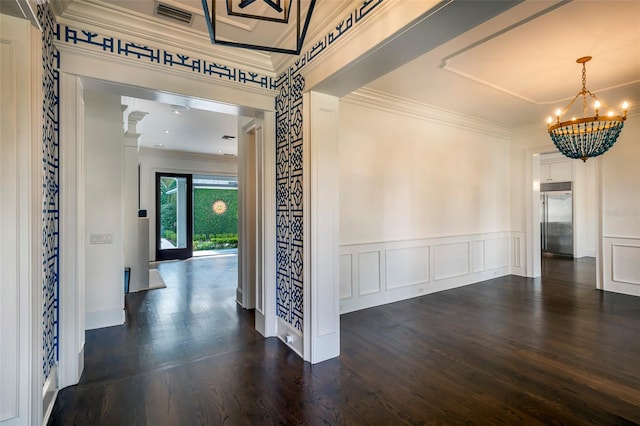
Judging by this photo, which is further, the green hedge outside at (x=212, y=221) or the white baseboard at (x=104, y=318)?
the green hedge outside at (x=212, y=221)

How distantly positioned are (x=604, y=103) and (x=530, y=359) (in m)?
4.25

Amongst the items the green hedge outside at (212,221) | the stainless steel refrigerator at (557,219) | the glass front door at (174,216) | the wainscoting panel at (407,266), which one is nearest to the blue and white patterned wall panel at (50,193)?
the wainscoting panel at (407,266)

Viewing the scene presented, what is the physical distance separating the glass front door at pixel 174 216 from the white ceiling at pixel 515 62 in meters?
3.58

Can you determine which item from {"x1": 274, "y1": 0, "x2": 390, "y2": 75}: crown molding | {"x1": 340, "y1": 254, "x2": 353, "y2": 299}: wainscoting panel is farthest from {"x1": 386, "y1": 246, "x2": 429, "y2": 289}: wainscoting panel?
{"x1": 274, "y1": 0, "x2": 390, "y2": 75}: crown molding

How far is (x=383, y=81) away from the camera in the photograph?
12.5 ft

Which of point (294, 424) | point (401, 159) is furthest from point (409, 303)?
point (294, 424)

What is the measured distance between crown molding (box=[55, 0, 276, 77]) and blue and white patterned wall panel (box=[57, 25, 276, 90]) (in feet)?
0.13

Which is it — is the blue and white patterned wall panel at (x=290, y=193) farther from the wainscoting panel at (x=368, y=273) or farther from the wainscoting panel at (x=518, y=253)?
the wainscoting panel at (x=518, y=253)

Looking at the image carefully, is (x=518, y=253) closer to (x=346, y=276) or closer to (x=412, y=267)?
(x=412, y=267)

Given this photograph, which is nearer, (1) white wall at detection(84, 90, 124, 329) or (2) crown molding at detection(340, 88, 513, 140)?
(1) white wall at detection(84, 90, 124, 329)

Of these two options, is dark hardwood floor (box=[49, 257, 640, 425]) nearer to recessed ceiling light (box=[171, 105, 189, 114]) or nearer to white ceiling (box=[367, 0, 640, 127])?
white ceiling (box=[367, 0, 640, 127])

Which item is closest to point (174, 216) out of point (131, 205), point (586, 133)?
point (131, 205)

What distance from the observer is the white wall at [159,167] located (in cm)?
840

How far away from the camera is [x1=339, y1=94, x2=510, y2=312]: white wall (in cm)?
416
